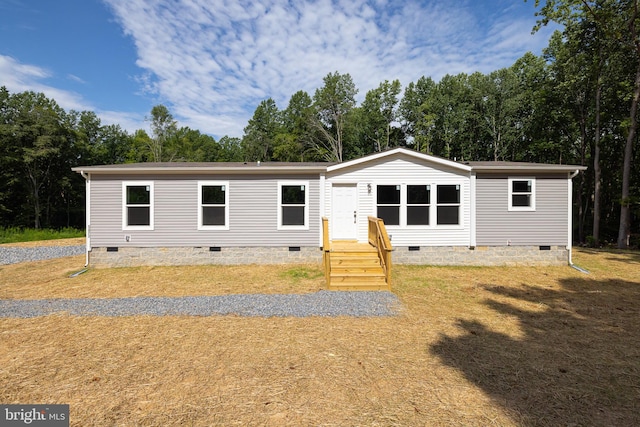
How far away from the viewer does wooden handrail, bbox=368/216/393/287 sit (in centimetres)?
727

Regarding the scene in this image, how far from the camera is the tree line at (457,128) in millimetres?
17469

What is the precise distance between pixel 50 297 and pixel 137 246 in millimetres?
3253

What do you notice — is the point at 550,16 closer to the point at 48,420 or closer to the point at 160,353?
the point at 160,353

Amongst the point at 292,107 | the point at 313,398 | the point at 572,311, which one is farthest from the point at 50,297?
the point at 292,107

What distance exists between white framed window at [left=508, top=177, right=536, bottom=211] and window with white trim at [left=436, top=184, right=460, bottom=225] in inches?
69.9

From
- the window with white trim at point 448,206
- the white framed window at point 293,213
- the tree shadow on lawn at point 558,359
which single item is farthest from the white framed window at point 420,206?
the tree shadow on lawn at point 558,359

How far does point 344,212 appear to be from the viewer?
33.5ft

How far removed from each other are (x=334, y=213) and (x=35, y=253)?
13.3m

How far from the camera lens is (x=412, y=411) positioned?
2.85 metres

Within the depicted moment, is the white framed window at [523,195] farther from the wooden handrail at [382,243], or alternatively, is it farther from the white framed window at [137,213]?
the white framed window at [137,213]

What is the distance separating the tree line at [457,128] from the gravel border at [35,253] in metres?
14.0

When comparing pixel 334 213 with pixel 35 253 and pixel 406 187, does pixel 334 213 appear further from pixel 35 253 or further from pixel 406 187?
pixel 35 253

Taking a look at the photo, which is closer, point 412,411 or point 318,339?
point 412,411

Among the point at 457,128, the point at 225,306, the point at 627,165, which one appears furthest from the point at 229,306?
the point at 457,128
